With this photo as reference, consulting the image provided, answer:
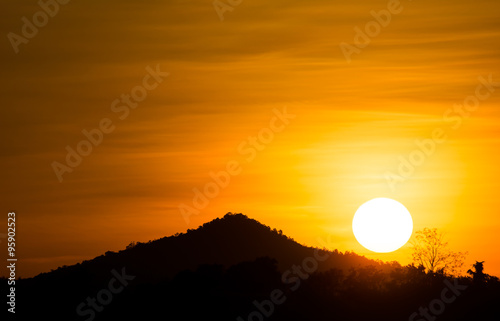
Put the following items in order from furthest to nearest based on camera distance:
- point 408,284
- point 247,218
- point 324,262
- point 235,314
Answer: point 247,218 < point 324,262 < point 408,284 < point 235,314

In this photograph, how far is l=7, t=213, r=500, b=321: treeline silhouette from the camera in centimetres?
5775

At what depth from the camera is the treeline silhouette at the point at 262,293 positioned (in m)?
57.8

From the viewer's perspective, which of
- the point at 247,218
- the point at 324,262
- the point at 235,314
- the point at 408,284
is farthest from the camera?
the point at 247,218

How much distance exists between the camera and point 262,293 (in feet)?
196

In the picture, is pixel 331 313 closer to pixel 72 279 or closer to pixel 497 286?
pixel 497 286

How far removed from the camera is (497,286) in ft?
208

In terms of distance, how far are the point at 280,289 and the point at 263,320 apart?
151 inches

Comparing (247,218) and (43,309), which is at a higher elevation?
(247,218)

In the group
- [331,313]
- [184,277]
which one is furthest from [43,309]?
[331,313]

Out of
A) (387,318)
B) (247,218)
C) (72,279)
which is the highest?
(247,218)

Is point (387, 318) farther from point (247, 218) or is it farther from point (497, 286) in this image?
point (247, 218)

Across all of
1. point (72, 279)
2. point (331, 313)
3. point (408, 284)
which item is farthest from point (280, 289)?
point (72, 279)

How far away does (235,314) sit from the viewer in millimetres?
56781

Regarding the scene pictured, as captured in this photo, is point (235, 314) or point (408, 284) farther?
point (408, 284)
